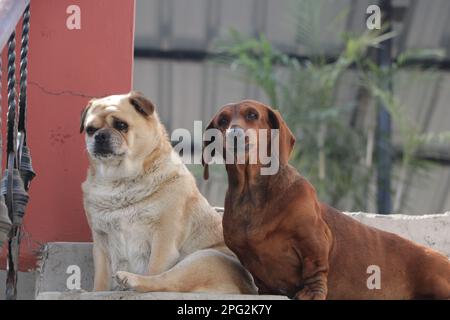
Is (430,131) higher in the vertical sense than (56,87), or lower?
lower

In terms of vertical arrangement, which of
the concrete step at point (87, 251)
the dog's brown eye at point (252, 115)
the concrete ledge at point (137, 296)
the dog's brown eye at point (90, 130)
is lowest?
the concrete step at point (87, 251)

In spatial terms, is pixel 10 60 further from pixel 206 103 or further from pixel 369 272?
pixel 206 103

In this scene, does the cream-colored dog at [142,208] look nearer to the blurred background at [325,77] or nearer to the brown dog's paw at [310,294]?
the brown dog's paw at [310,294]

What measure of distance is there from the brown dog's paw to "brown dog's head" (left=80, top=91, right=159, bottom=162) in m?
1.05

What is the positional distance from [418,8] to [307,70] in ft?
4.87

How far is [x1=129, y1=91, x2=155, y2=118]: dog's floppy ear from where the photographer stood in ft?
14.5

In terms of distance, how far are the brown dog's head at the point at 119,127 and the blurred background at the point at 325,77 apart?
5103 millimetres

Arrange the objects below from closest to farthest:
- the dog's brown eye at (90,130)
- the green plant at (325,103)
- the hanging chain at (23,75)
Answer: the hanging chain at (23,75) → the dog's brown eye at (90,130) → the green plant at (325,103)

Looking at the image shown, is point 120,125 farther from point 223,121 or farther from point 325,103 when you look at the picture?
point 325,103

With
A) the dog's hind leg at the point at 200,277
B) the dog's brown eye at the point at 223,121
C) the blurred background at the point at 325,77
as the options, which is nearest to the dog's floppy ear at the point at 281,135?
the dog's brown eye at the point at 223,121

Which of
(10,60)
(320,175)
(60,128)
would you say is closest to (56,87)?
(60,128)

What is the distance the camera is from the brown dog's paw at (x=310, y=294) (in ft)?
12.9

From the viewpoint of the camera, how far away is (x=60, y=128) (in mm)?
5164

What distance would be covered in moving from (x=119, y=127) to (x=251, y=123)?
652mm
